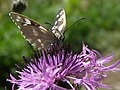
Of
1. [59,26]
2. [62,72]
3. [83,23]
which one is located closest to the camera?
[62,72]

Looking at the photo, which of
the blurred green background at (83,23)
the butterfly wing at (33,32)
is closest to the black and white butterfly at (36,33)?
the butterfly wing at (33,32)

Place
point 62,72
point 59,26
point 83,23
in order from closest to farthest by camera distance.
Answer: point 62,72 → point 59,26 → point 83,23

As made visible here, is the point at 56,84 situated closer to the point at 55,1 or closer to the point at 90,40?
the point at 90,40

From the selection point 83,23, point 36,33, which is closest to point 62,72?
point 36,33

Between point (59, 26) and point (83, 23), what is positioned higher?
point (83, 23)

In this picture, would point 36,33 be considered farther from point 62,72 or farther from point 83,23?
point 83,23

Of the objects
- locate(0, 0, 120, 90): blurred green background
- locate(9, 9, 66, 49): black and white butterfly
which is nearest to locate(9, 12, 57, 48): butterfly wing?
locate(9, 9, 66, 49): black and white butterfly

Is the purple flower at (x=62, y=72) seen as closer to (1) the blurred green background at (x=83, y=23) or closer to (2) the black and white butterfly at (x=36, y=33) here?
(2) the black and white butterfly at (x=36, y=33)
